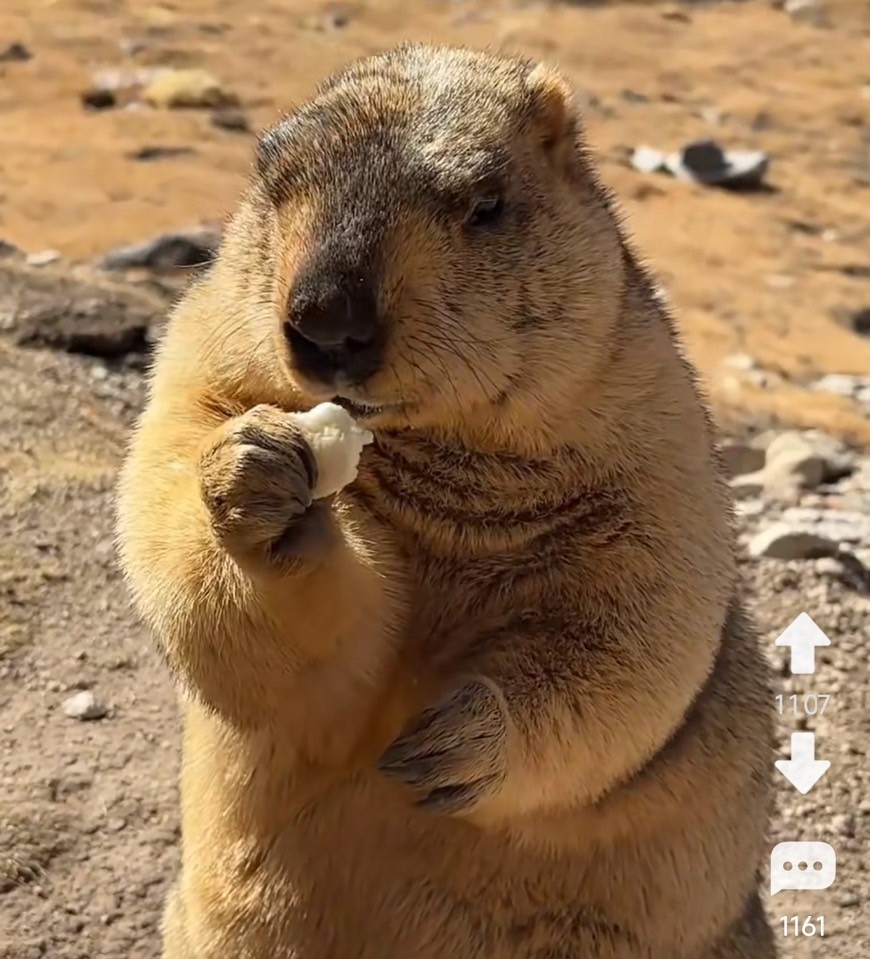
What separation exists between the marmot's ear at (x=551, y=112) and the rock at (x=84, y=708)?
8.43 ft

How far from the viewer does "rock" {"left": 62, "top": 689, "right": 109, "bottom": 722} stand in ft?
15.2

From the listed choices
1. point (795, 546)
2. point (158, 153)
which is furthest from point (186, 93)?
point (795, 546)

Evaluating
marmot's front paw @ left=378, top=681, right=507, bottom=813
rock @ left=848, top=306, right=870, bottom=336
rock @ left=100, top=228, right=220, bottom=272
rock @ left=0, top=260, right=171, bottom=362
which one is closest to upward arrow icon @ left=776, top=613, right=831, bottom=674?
marmot's front paw @ left=378, top=681, right=507, bottom=813

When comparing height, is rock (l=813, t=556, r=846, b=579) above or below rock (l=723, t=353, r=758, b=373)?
above

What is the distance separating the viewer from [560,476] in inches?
110

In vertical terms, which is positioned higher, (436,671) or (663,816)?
(436,671)

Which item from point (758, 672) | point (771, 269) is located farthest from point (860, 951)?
point (771, 269)

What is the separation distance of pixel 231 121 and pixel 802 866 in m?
9.20

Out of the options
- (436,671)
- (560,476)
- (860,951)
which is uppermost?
(560,476)

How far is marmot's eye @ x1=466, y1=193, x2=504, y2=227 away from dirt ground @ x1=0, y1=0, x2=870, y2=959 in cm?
243

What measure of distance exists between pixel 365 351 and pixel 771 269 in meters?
8.85

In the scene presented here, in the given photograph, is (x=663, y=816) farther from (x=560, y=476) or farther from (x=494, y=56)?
(x=494, y=56)

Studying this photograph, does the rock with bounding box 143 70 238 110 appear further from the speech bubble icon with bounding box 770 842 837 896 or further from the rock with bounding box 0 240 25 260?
the speech bubble icon with bounding box 770 842 837 896

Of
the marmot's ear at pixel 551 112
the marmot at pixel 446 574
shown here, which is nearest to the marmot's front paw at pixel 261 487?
the marmot at pixel 446 574
